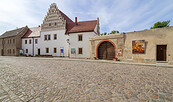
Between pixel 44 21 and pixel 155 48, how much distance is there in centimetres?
2653

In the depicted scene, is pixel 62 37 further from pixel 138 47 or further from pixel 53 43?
pixel 138 47

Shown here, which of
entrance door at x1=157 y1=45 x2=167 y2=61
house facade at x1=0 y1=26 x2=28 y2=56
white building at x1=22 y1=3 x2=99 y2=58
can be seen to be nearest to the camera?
entrance door at x1=157 y1=45 x2=167 y2=61

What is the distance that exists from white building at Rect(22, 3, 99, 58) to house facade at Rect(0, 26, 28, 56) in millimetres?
5283

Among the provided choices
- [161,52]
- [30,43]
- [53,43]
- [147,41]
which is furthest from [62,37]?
[161,52]

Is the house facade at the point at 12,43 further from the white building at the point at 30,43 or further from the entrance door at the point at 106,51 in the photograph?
the entrance door at the point at 106,51

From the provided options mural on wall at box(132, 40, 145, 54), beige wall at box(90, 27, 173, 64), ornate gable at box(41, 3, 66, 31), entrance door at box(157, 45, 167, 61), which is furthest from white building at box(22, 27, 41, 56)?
entrance door at box(157, 45, 167, 61)

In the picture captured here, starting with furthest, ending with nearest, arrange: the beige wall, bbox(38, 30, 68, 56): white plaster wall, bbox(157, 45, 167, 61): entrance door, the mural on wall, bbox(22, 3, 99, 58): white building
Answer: bbox(38, 30, 68, 56): white plaster wall < bbox(22, 3, 99, 58): white building < the mural on wall < bbox(157, 45, 167, 61): entrance door < the beige wall

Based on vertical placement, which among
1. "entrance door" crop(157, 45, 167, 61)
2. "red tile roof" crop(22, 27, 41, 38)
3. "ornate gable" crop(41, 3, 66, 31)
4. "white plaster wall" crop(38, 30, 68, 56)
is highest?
"ornate gable" crop(41, 3, 66, 31)

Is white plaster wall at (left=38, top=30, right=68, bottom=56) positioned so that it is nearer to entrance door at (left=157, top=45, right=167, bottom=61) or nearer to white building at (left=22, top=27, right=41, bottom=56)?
white building at (left=22, top=27, right=41, bottom=56)

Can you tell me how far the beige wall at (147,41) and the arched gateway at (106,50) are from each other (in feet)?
2.85

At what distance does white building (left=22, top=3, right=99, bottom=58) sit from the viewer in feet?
58.9

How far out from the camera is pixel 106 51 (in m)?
15.1

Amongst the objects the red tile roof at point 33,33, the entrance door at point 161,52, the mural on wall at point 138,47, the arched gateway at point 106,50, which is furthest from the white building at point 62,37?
the entrance door at point 161,52

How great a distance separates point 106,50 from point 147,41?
6.46 metres
